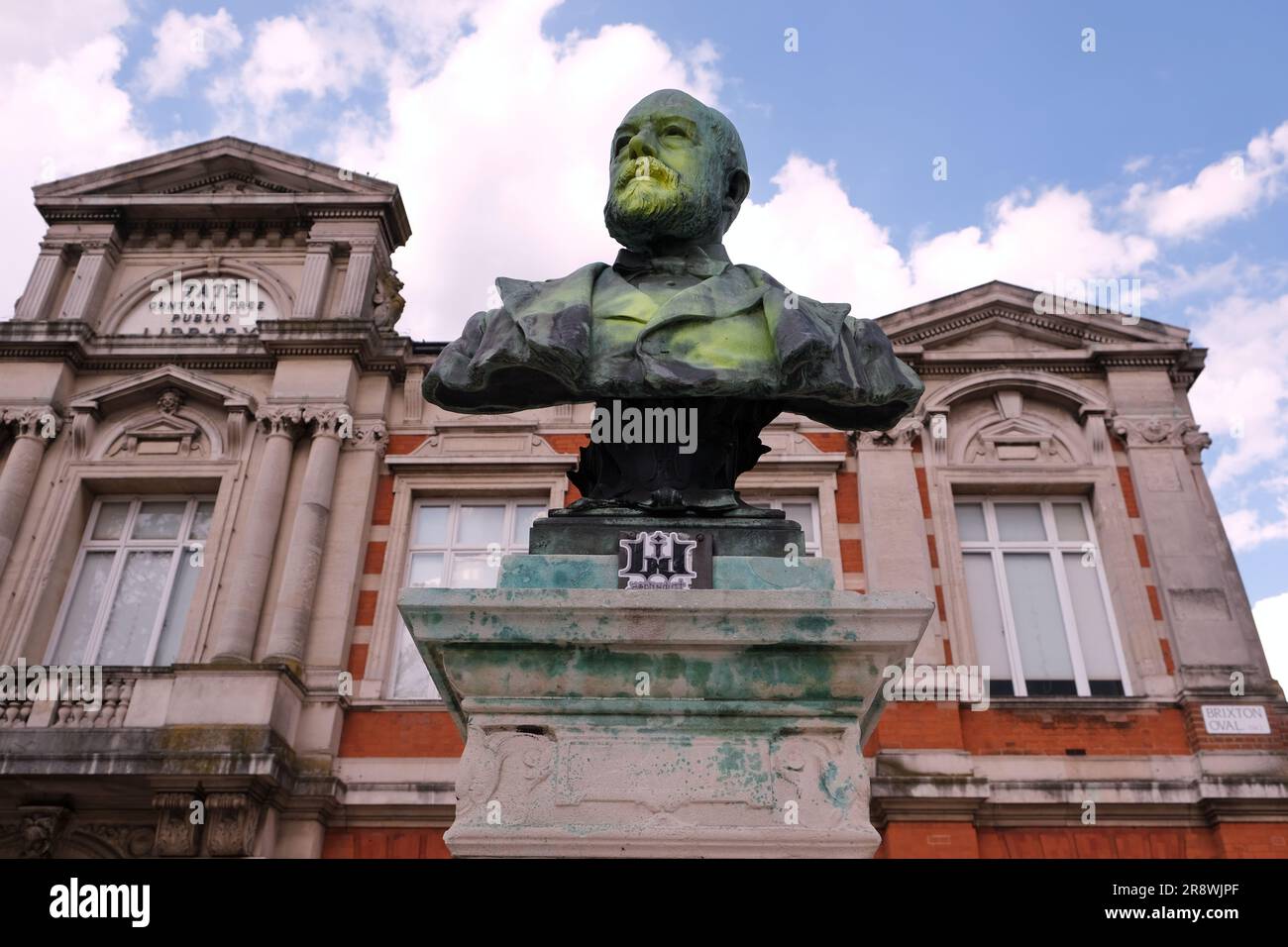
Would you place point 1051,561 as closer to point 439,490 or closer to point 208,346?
point 439,490

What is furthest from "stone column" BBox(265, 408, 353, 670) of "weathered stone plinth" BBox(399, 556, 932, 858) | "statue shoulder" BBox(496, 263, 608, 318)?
"weathered stone plinth" BBox(399, 556, 932, 858)

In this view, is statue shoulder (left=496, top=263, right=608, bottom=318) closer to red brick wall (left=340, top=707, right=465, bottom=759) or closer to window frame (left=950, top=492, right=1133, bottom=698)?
red brick wall (left=340, top=707, right=465, bottom=759)

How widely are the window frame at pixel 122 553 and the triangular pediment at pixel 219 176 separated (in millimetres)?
4472

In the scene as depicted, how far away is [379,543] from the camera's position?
1170 centimetres

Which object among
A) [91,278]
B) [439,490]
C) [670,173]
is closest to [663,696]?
[670,173]

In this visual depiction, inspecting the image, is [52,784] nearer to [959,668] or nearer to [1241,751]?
[959,668]

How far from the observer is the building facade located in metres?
9.69

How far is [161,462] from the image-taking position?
12.0 metres

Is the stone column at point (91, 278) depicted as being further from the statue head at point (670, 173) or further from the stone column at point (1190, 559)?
the stone column at point (1190, 559)

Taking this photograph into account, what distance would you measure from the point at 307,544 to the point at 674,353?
8589 mm

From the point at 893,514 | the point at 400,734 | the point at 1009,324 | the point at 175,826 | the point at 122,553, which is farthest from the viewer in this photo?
the point at 1009,324

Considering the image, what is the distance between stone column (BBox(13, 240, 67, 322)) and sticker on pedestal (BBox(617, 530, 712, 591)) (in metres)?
12.2
